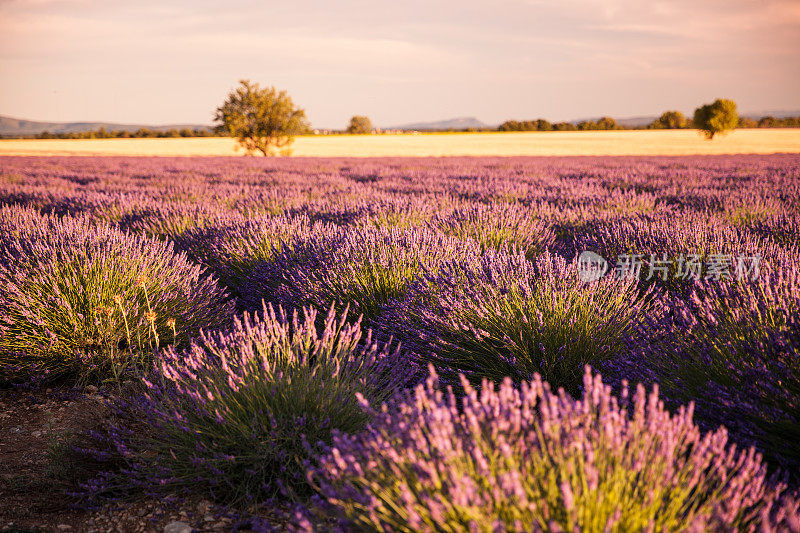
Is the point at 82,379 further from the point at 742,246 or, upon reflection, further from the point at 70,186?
the point at 70,186

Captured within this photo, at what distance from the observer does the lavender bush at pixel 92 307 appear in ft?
8.96

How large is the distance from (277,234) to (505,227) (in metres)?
2.08

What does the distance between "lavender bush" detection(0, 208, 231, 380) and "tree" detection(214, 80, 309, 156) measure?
98.7 ft

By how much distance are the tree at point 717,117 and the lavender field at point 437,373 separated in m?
54.2

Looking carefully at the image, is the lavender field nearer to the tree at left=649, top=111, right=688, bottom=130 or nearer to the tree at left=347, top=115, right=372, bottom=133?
the tree at left=649, top=111, right=688, bottom=130

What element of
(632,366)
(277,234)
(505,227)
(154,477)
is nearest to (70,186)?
(277,234)

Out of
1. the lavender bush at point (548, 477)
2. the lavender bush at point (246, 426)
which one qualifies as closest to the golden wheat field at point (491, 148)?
the lavender bush at point (246, 426)

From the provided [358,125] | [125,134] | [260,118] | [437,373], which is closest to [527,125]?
[358,125]

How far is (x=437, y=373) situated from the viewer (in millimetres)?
2408

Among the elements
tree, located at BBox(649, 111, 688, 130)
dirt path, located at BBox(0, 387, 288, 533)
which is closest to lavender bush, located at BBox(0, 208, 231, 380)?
dirt path, located at BBox(0, 387, 288, 533)

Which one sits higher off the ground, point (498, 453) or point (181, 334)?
point (498, 453)

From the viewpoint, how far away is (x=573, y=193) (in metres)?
7.23

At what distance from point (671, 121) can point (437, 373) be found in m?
84.9

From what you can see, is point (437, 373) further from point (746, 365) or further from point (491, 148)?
point (491, 148)
